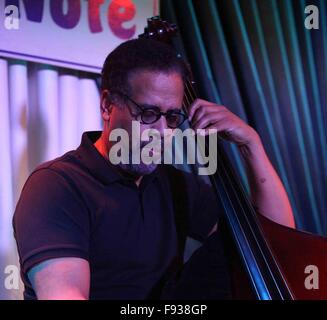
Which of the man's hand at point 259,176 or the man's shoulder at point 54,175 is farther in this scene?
the man's hand at point 259,176

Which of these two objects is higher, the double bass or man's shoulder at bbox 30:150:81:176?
man's shoulder at bbox 30:150:81:176

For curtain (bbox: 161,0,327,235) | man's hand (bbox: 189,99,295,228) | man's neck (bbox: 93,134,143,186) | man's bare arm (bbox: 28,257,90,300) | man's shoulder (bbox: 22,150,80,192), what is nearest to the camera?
man's bare arm (bbox: 28,257,90,300)

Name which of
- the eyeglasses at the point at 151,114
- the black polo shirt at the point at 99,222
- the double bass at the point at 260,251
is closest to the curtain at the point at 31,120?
the black polo shirt at the point at 99,222

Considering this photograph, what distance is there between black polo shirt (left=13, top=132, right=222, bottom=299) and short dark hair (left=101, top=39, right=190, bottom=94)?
132 millimetres

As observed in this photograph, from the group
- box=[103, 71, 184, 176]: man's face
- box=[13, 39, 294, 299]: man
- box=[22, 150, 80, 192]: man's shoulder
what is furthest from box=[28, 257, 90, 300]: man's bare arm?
box=[103, 71, 184, 176]: man's face

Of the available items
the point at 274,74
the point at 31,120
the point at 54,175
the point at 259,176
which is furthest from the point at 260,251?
the point at 274,74

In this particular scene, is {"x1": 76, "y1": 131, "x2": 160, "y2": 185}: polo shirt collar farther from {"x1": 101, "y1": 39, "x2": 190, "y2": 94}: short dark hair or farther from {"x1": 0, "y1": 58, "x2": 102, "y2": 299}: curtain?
{"x1": 0, "y1": 58, "x2": 102, "y2": 299}: curtain

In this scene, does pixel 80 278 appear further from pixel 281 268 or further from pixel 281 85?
pixel 281 85

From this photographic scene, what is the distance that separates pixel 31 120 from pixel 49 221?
0.44 m

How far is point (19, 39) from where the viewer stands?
3.61 ft

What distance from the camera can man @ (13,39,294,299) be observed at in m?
0.80

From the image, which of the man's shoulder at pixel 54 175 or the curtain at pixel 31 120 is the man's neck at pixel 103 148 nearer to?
the man's shoulder at pixel 54 175

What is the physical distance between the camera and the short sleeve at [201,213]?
1.12 metres
